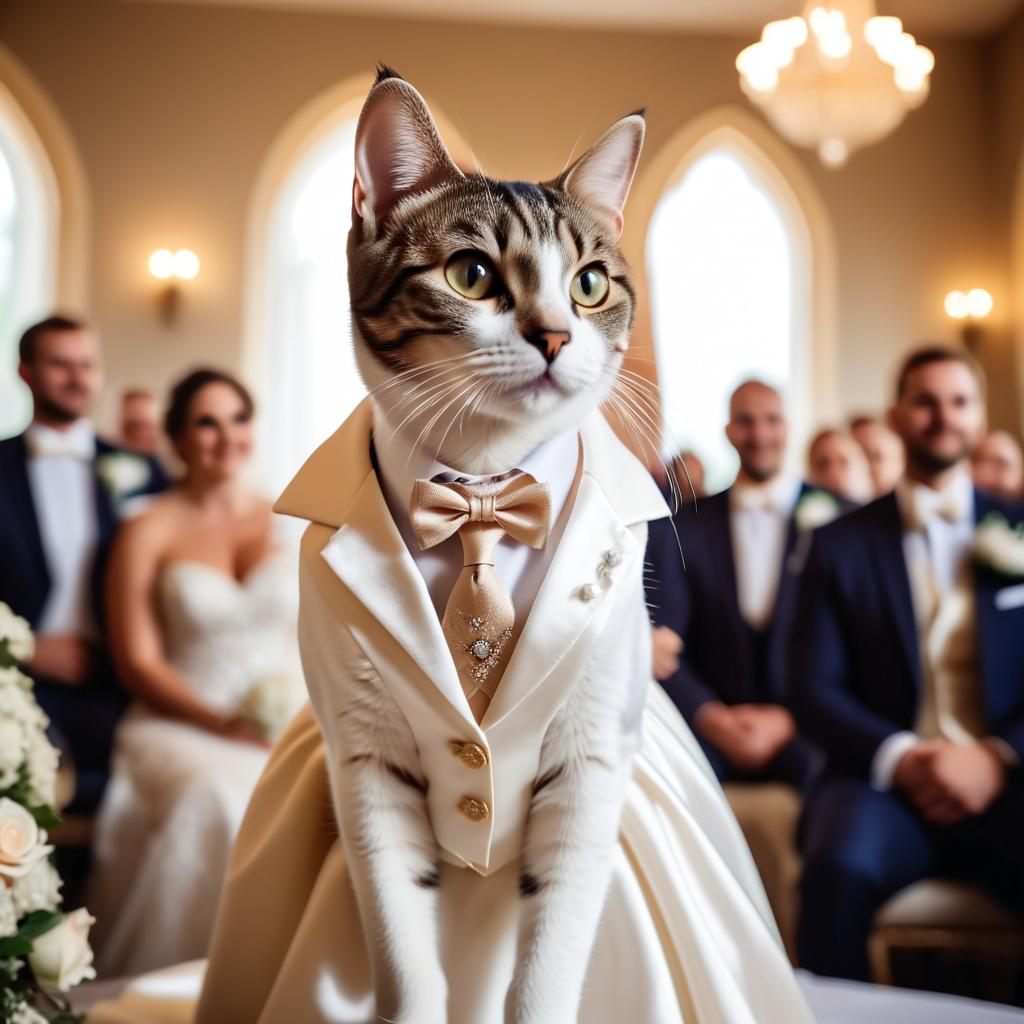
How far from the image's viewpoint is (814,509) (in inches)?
103

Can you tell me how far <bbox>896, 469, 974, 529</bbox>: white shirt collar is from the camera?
213 cm

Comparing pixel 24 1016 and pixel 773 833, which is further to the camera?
pixel 773 833

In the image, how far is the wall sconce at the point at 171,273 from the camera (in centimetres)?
502

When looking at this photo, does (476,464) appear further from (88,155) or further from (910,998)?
(88,155)

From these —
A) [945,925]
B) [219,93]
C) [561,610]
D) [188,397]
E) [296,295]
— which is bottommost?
[945,925]

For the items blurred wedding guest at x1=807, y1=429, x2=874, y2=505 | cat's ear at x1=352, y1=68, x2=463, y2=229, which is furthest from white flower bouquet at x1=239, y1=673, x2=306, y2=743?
blurred wedding guest at x1=807, y1=429, x2=874, y2=505

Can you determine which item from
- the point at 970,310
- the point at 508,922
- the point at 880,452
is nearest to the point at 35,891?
the point at 508,922

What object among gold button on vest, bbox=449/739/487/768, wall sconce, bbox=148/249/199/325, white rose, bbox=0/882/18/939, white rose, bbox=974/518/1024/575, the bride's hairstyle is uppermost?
wall sconce, bbox=148/249/199/325

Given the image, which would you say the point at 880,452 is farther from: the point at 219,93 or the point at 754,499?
the point at 219,93

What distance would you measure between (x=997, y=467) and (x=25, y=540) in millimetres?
3061

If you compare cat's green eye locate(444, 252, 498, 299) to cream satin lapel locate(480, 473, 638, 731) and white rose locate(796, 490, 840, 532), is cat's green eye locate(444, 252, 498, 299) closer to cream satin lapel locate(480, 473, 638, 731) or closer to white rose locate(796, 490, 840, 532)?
cream satin lapel locate(480, 473, 638, 731)

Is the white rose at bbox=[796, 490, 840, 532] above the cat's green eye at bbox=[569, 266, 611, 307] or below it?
below

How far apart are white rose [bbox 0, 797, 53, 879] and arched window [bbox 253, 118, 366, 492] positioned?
4242 millimetres

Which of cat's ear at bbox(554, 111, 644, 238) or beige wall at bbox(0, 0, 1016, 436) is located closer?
cat's ear at bbox(554, 111, 644, 238)
